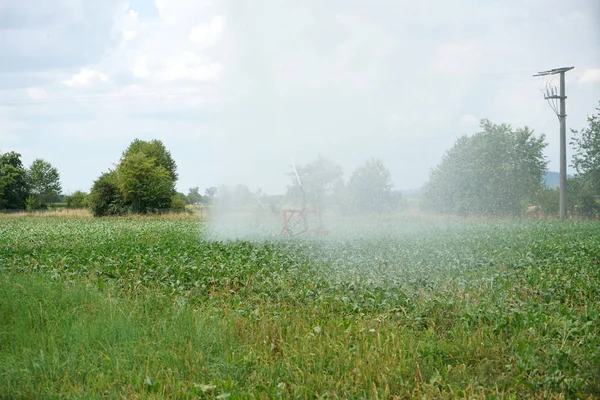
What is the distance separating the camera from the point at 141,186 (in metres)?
39.0

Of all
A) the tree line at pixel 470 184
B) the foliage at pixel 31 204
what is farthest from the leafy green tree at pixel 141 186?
the foliage at pixel 31 204

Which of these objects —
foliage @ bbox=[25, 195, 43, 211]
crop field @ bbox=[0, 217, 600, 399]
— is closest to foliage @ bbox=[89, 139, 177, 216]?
foliage @ bbox=[25, 195, 43, 211]

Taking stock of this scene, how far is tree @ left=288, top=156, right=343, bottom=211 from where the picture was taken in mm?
17438

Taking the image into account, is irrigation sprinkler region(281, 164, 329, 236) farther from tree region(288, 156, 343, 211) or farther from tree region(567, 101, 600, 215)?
tree region(567, 101, 600, 215)

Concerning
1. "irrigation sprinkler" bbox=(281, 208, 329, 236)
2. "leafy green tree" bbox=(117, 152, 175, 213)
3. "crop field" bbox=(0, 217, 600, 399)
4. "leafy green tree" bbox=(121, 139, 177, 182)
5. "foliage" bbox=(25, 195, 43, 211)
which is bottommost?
"crop field" bbox=(0, 217, 600, 399)

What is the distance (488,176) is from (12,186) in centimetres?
2874

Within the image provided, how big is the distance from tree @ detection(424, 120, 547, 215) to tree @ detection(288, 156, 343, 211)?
13.1m

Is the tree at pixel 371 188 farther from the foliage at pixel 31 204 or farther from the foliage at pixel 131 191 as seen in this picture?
the foliage at pixel 31 204

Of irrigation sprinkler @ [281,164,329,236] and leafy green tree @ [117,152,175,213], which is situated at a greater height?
leafy green tree @ [117,152,175,213]

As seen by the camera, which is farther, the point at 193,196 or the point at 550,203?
the point at 193,196

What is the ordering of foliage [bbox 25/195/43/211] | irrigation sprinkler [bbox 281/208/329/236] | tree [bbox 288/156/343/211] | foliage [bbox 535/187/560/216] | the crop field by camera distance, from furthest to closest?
foliage [bbox 25/195/43/211]
foliage [bbox 535/187/560/216]
tree [bbox 288/156/343/211]
irrigation sprinkler [bbox 281/208/329/236]
the crop field

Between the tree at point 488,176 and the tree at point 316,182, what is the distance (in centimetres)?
1309

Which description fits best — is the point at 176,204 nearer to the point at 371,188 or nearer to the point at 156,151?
the point at 156,151

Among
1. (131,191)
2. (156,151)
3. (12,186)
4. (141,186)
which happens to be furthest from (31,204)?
(156,151)
